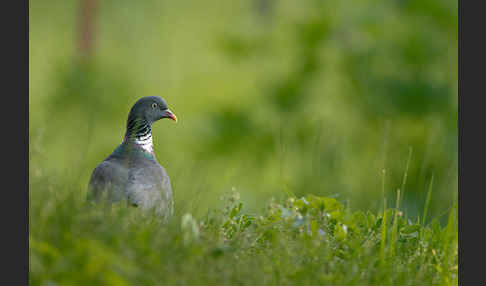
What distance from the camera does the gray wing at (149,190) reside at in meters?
2.44

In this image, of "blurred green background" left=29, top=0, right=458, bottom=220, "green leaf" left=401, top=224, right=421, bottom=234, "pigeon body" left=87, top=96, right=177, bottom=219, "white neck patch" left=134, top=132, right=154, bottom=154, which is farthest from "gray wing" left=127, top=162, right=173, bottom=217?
"blurred green background" left=29, top=0, right=458, bottom=220

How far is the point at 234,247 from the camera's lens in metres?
2.04

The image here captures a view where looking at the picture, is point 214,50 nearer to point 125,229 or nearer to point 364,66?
point 364,66

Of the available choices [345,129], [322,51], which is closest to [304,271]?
[345,129]

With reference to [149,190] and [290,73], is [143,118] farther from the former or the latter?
[290,73]

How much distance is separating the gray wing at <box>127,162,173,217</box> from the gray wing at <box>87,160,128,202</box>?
1.4 inches

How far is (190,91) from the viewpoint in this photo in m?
11.3

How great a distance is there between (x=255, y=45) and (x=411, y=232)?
321 inches

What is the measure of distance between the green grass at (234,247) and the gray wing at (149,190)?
0.63ft

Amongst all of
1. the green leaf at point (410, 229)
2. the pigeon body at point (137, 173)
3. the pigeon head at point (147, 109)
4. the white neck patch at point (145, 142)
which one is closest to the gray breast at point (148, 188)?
the pigeon body at point (137, 173)

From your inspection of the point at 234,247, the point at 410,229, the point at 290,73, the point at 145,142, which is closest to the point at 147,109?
the point at 145,142

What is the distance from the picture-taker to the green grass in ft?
5.56

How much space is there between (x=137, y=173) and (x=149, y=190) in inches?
4.5

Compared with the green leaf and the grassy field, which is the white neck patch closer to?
the grassy field
